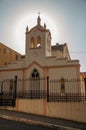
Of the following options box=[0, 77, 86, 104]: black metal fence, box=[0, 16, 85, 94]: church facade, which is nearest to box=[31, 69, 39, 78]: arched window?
box=[0, 16, 85, 94]: church facade

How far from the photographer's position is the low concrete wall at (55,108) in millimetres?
11961

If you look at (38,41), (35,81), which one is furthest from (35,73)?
(38,41)

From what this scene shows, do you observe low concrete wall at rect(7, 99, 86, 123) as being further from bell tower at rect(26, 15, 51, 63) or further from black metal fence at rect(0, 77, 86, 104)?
bell tower at rect(26, 15, 51, 63)

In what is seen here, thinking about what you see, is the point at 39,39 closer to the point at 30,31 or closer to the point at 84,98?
the point at 30,31

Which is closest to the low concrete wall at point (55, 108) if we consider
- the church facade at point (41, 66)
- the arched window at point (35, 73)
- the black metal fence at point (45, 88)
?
the black metal fence at point (45, 88)

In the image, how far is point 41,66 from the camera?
23969 mm

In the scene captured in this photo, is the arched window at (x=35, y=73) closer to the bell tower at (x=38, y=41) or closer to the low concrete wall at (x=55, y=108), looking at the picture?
the bell tower at (x=38, y=41)

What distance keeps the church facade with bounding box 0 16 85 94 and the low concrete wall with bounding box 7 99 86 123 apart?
798 centimetres

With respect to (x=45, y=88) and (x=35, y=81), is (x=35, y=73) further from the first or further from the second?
(x=45, y=88)

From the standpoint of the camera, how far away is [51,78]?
Answer: 22969 millimetres

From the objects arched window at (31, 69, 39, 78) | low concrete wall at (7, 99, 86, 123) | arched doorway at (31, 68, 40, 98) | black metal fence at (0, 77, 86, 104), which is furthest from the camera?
arched window at (31, 69, 39, 78)

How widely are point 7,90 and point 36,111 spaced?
467 inches

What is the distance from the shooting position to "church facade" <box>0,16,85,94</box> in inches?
864

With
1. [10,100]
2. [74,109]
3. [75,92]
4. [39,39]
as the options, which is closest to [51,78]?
[75,92]
